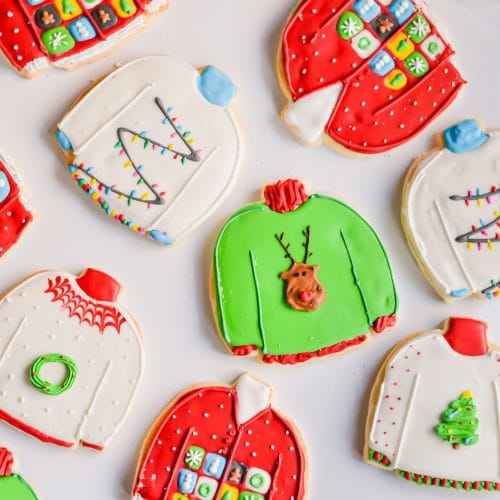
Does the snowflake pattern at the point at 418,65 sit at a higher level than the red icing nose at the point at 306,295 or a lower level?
higher

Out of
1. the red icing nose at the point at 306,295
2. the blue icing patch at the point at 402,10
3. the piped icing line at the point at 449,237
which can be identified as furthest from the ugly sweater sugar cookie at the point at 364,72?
the red icing nose at the point at 306,295

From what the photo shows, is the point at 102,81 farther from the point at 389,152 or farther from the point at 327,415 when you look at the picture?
the point at 327,415

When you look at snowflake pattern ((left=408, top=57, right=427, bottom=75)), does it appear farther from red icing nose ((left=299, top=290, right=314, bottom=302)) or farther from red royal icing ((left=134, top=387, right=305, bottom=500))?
red royal icing ((left=134, top=387, right=305, bottom=500))

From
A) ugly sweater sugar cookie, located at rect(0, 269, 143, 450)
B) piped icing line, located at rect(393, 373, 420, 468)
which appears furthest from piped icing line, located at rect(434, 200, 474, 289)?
ugly sweater sugar cookie, located at rect(0, 269, 143, 450)

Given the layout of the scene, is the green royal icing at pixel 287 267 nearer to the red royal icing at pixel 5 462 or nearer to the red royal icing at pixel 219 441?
the red royal icing at pixel 219 441

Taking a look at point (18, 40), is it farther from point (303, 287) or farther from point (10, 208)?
point (303, 287)

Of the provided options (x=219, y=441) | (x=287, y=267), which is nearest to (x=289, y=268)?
(x=287, y=267)

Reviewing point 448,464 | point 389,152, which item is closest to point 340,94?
point 389,152
